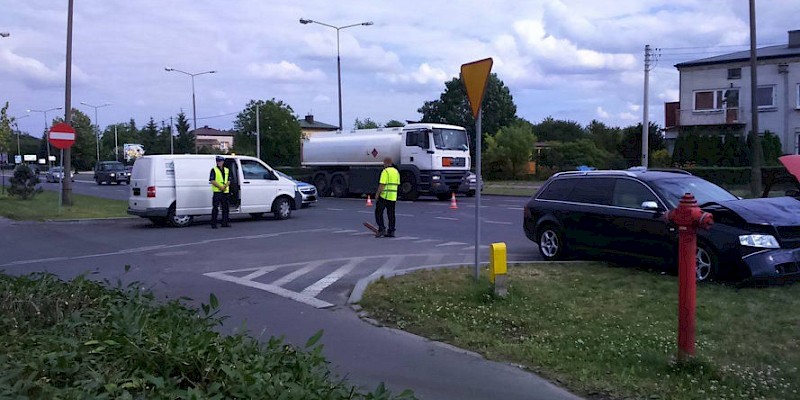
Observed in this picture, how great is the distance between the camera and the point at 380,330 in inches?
289

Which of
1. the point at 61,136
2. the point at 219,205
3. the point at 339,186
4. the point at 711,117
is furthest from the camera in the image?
the point at 711,117

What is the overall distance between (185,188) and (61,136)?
5940 mm

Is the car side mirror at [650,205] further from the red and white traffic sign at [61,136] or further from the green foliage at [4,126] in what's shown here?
the green foliage at [4,126]

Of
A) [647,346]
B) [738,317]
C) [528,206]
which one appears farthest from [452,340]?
[528,206]

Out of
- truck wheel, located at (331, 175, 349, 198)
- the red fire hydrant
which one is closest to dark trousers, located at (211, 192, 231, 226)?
the red fire hydrant

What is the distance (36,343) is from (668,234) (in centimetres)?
801

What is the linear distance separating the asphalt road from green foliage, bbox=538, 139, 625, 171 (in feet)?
92.3

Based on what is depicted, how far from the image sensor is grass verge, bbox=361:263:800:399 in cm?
543

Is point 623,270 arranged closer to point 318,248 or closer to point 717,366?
point 717,366

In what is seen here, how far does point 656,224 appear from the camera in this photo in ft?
31.6

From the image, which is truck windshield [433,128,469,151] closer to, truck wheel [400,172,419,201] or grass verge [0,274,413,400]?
truck wheel [400,172,419,201]

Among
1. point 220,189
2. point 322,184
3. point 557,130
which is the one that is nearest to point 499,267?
point 220,189

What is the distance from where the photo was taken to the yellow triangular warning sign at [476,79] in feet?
27.4

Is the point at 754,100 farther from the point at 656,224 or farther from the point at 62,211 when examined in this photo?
the point at 62,211
